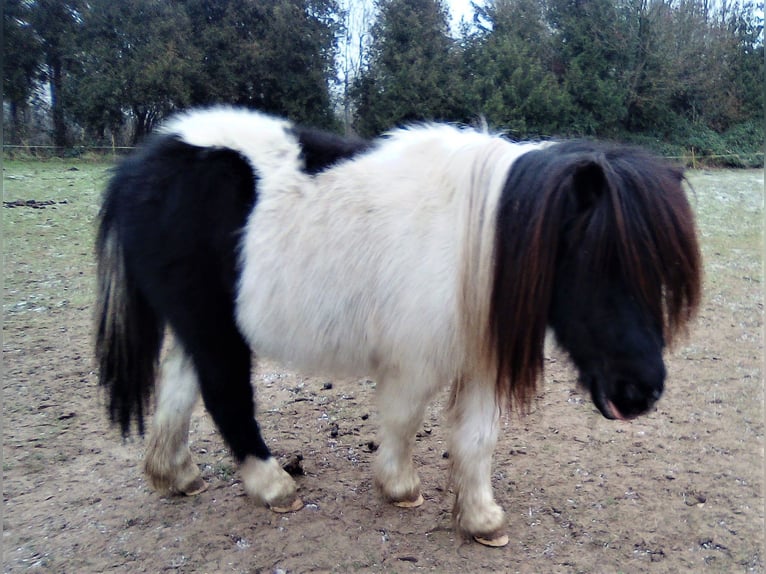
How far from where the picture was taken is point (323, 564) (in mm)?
2373

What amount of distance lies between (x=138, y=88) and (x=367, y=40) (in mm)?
8927

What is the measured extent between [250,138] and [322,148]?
0.33 m

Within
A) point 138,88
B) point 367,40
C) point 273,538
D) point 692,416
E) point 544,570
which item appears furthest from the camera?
point 367,40

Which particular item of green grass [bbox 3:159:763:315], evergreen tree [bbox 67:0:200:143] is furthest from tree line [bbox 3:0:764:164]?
green grass [bbox 3:159:763:315]

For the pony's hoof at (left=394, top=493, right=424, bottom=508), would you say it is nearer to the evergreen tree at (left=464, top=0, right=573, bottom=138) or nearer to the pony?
the pony

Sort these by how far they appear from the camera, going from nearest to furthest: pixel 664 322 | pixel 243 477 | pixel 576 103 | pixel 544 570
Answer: pixel 664 322 < pixel 544 570 < pixel 243 477 < pixel 576 103

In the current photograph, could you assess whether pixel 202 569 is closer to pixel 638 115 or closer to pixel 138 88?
pixel 138 88

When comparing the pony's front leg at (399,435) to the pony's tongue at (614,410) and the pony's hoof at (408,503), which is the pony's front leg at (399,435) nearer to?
the pony's hoof at (408,503)

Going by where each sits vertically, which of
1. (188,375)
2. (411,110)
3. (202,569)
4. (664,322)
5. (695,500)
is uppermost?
(411,110)

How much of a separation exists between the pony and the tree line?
1758 centimetres

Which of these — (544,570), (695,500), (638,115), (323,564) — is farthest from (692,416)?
(638,115)

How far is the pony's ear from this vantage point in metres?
1.92

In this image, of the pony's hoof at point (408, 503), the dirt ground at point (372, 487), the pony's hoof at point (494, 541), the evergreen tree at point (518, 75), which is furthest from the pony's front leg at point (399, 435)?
the evergreen tree at point (518, 75)

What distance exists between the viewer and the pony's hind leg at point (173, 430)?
2.77m
